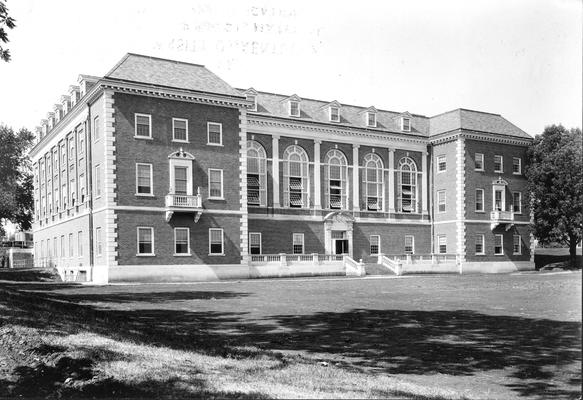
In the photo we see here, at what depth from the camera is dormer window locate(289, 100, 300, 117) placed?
44594 millimetres

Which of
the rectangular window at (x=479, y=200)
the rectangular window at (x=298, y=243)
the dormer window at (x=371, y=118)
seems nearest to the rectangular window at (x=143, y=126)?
the rectangular window at (x=298, y=243)

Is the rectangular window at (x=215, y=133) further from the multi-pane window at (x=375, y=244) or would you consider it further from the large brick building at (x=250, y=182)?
the multi-pane window at (x=375, y=244)

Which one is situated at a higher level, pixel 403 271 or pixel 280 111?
pixel 280 111

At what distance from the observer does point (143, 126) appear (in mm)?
34969

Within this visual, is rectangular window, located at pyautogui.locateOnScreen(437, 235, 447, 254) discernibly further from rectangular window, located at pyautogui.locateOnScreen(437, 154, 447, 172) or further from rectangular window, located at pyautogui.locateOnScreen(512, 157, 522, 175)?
rectangular window, located at pyautogui.locateOnScreen(512, 157, 522, 175)

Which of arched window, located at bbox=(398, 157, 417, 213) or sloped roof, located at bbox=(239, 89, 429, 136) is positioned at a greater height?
sloped roof, located at bbox=(239, 89, 429, 136)

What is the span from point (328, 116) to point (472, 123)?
13.6 m

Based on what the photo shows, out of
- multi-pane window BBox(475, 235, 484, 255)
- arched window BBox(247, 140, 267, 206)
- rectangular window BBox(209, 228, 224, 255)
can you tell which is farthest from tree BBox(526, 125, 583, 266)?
rectangular window BBox(209, 228, 224, 255)

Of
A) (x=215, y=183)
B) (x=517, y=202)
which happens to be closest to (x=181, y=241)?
(x=215, y=183)

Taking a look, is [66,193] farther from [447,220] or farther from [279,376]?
[279,376]

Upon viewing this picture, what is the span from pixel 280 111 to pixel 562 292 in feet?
87.7

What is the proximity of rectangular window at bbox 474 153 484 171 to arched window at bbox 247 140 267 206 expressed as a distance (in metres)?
19.1

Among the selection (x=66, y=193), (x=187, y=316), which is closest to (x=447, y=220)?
(x=66, y=193)

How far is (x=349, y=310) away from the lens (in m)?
16.9
